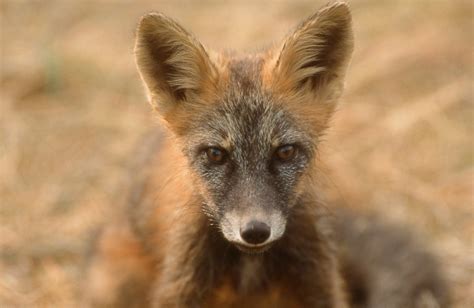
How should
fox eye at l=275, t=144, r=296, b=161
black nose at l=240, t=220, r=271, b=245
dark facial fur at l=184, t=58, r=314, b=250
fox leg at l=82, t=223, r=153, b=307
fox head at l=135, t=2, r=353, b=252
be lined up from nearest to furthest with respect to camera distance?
black nose at l=240, t=220, r=271, b=245 < dark facial fur at l=184, t=58, r=314, b=250 < fox head at l=135, t=2, r=353, b=252 < fox eye at l=275, t=144, r=296, b=161 < fox leg at l=82, t=223, r=153, b=307

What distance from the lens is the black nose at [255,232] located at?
503cm

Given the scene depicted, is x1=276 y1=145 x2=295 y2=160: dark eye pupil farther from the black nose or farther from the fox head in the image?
the black nose

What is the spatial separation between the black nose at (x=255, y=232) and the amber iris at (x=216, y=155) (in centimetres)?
64

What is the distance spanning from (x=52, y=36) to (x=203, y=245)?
23.0 feet

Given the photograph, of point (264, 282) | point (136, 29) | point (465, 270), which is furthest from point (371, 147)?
point (136, 29)

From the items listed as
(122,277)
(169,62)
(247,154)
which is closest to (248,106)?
(247,154)

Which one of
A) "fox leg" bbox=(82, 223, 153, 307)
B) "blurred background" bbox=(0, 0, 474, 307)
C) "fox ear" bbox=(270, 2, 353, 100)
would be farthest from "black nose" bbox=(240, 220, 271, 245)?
"fox leg" bbox=(82, 223, 153, 307)

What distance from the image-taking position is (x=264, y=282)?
6.15 metres

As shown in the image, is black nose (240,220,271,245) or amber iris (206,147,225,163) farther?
amber iris (206,147,225,163)

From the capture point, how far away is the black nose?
16.5 ft

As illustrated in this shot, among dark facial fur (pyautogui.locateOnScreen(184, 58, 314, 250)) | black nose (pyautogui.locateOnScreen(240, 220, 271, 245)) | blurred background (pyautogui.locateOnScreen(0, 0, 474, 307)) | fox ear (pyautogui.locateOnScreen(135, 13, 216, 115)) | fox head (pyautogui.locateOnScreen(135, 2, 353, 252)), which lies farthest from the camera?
blurred background (pyautogui.locateOnScreen(0, 0, 474, 307))

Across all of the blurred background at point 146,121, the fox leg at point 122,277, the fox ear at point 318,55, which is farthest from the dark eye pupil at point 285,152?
the fox leg at point 122,277

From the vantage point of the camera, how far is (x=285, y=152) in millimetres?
5523

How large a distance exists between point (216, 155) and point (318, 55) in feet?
3.52
